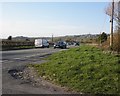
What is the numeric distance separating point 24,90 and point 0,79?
8.53 ft

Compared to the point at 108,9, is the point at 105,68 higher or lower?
lower

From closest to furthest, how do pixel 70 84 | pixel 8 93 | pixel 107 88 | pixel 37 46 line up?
pixel 8 93, pixel 107 88, pixel 70 84, pixel 37 46

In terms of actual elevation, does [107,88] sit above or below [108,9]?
below

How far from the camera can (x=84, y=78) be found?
11.5 meters

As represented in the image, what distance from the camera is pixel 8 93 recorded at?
9.12 meters

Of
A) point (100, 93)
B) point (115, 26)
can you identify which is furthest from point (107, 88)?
point (115, 26)

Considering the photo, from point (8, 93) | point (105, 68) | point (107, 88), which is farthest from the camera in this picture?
point (105, 68)

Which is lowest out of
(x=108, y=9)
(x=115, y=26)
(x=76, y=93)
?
(x=76, y=93)

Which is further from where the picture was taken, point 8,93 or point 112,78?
point 112,78

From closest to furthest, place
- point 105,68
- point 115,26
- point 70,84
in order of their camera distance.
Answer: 1. point 70,84
2. point 105,68
3. point 115,26

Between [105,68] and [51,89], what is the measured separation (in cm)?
381

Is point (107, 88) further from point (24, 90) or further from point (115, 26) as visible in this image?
point (115, 26)

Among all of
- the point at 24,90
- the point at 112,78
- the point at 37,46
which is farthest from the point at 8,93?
the point at 37,46

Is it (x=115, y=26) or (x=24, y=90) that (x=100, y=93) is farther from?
(x=115, y=26)
